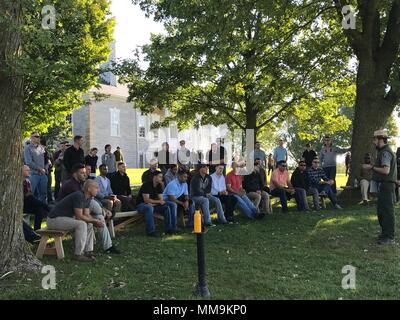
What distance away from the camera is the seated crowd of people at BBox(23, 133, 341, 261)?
819 centimetres

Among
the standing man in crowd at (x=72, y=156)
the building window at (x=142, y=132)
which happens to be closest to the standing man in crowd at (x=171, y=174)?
the standing man in crowd at (x=72, y=156)

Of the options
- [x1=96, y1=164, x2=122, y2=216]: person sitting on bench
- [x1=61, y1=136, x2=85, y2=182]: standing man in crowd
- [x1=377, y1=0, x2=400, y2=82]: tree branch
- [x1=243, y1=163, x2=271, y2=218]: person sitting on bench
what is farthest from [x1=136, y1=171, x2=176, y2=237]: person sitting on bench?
[x1=377, y1=0, x2=400, y2=82]: tree branch

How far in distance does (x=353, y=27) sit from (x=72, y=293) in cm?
1081

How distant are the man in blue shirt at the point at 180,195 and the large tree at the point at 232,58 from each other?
123 inches

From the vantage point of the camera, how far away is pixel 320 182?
12969mm

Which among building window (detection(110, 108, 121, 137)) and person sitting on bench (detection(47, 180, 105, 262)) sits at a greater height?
building window (detection(110, 108, 121, 137))

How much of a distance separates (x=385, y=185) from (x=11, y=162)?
6.34 meters

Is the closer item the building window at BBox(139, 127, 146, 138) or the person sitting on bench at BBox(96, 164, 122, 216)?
the person sitting on bench at BBox(96, 164, 122, 216)

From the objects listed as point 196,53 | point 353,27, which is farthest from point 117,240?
point 353,27

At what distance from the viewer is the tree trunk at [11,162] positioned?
677 centimetres

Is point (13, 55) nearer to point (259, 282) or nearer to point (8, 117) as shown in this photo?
point (8, 117)

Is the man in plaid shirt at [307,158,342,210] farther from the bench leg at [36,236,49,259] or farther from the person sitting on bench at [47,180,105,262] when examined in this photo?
the bench leg at [36,236,49,259]

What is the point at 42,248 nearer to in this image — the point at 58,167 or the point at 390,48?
the point at 58,167

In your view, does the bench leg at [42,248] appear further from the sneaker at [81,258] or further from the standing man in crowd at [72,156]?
the standing man in crowd at [72,156]
